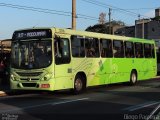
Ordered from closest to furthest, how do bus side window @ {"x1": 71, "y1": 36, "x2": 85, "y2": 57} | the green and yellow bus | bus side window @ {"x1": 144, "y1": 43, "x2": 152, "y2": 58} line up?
the green and yellow bus < bus side window @ {"x1": 71, "y1": 36, "x2": 85, "y2": 57} < bus side window @ {"x1": 144, "y1": 43, "x2": 152, "y2": 58}

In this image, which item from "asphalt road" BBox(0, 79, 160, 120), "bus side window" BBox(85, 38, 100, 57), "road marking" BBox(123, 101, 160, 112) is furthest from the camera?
"bus side window" BBox(85, 38, 100, 57)

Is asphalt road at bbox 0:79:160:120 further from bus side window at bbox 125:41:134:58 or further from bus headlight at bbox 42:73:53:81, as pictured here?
bus side window at bbox 125:41:134:58

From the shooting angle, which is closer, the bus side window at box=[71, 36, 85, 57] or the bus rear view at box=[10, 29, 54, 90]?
the bus rear view at box=[10, 29, 54, 90]

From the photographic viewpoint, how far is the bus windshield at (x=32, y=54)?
60.3ft

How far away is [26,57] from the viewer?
61.6 feet

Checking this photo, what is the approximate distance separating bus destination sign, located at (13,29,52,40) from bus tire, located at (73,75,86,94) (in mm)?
2710

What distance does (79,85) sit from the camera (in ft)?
66.2

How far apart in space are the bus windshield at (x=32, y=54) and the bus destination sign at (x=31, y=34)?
0.19m

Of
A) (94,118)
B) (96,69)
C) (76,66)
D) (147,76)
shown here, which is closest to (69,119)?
(94,118)

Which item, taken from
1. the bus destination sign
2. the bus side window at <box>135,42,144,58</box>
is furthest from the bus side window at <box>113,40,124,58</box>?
the bus destination sign

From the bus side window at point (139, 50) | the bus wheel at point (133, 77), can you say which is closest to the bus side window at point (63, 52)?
the bus wheel at point (133, 77)

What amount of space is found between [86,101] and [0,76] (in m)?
9.28

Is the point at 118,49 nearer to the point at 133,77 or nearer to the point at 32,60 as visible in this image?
the point at 133,77

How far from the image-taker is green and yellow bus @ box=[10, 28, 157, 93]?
18391 mm
